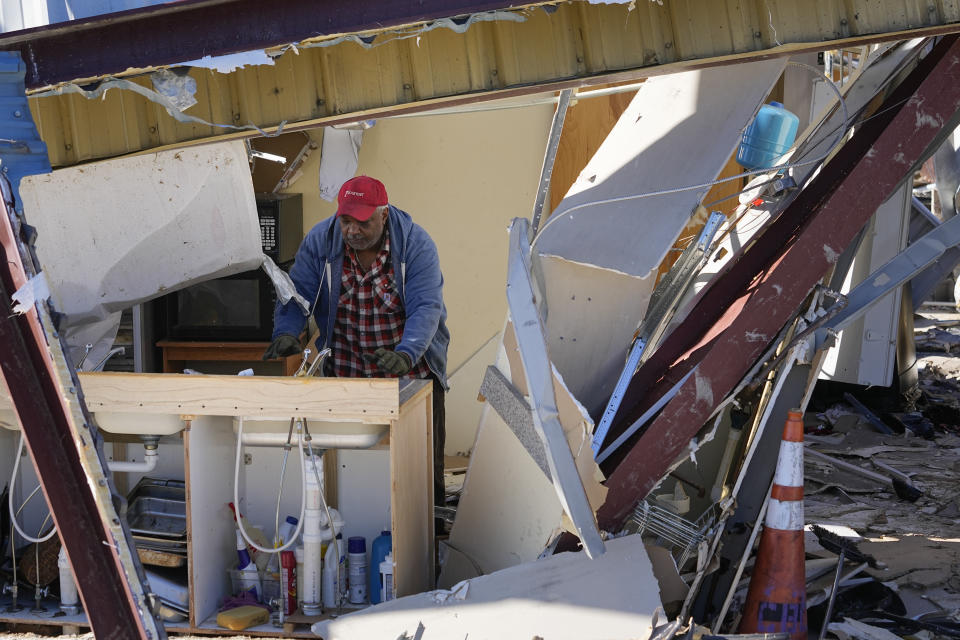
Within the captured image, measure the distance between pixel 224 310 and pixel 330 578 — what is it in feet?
10.8

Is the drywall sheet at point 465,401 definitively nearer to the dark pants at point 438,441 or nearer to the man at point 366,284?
the dark pants at point 438,441

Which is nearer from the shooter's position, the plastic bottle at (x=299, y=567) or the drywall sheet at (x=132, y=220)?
the plastic bottle at (x=299, y=567)

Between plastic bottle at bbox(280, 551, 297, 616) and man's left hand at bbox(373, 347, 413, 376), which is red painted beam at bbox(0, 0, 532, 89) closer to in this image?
man's left hand at bbox(373, 347, 413, 376)

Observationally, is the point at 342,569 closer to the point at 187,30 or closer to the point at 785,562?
the point at 785,562

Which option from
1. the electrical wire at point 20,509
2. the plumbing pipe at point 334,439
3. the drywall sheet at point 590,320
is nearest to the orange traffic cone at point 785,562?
the drywall sheet at point 590,320

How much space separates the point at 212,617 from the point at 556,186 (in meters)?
4.20

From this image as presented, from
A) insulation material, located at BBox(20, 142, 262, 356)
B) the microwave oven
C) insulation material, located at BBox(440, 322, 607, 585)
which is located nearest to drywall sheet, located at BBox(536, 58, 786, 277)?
insulation material, located at BBox(440, 322, 607, 585)

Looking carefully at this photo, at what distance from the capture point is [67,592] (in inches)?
166

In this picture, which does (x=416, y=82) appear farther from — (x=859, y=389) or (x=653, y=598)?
(x=859, y=389)

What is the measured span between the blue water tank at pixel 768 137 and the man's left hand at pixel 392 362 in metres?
2.00

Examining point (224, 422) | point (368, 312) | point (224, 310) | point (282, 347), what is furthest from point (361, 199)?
point (224, 310)

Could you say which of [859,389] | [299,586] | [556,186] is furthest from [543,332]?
[859,389]

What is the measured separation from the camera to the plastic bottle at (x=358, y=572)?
4.15 metres

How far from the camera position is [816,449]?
786 centimetres
